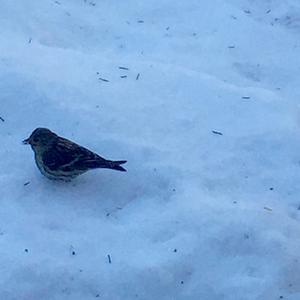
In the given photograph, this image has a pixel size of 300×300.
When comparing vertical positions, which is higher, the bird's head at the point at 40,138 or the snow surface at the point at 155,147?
the bird's head at the point at 40,138

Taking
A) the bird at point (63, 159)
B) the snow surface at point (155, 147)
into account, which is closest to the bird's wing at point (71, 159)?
the bird at point (63, 159)

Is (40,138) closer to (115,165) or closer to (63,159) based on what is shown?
(63,159)

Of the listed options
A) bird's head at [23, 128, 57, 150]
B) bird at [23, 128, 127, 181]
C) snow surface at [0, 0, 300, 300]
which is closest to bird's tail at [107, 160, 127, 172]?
bird at [23, 128, 127, 181]

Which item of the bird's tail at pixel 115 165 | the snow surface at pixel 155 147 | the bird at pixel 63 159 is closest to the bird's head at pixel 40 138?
the bird at pixel 63 159

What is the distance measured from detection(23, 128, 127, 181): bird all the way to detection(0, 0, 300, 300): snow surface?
104 millimetres

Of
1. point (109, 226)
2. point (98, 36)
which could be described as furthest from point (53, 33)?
point (109, 226)

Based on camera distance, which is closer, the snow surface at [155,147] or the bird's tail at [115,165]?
the snow surface at [155,147]

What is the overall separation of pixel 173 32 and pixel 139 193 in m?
2.58

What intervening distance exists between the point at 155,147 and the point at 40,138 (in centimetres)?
83

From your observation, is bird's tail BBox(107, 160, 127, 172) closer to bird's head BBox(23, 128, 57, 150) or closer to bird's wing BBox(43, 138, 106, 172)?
bird's wing BBox(43, 138, 106, 172)

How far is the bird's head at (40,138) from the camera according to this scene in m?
5.68

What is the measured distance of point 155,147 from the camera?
6.09 m

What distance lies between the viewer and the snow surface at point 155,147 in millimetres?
5012

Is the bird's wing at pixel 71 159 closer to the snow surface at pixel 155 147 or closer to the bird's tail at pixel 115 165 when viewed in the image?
the bird's tail at pixel 115 165
